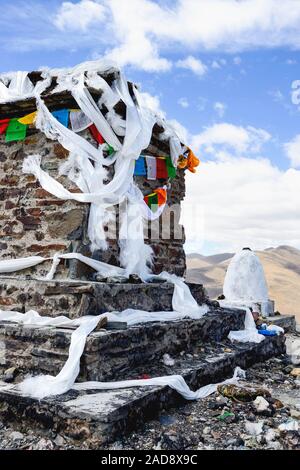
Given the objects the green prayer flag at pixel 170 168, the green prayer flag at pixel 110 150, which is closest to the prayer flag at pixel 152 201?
the green prayer flag at pixel 170 168

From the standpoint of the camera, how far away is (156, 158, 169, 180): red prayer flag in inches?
219

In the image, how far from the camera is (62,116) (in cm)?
476

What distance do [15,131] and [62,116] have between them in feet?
2.23

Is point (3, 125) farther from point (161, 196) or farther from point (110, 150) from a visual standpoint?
point (161, 196)

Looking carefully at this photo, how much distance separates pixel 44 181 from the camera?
4715 millimetres

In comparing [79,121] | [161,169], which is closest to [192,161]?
[161,169]

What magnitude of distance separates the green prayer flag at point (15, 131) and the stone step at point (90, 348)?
2.18 m

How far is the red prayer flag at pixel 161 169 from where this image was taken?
18.2 ft

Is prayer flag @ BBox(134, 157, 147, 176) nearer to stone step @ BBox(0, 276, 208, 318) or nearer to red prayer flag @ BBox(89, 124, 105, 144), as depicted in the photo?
red prayer flag @ BBox(89, 124, 105, 144)

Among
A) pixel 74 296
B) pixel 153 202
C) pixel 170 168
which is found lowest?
pixel 74 296

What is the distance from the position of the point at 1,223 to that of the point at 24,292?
3.60ft
